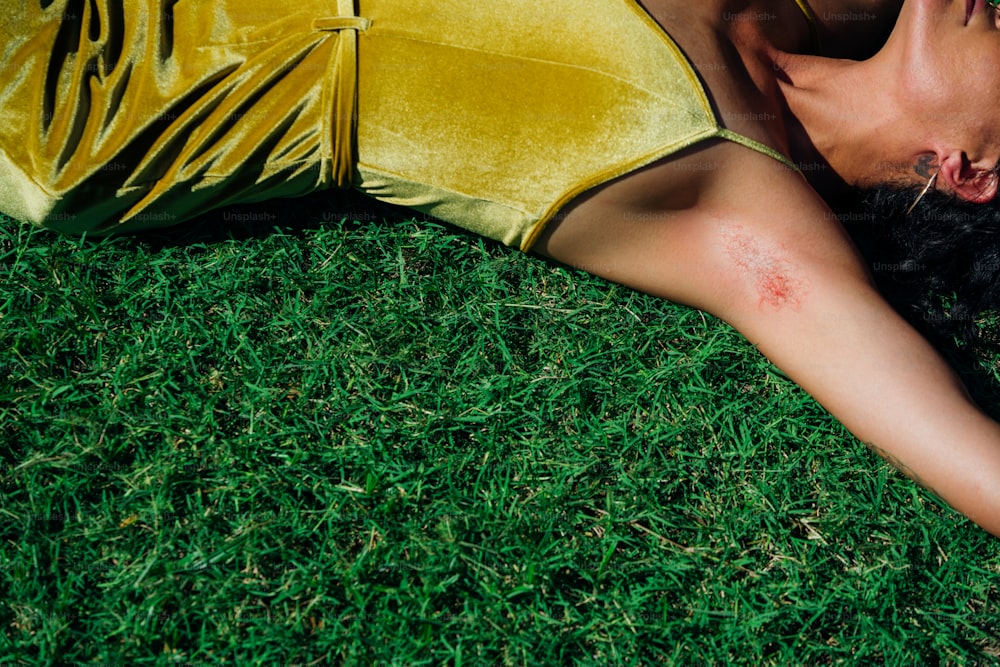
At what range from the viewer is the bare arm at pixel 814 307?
2381 mm

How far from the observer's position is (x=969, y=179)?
109 inches

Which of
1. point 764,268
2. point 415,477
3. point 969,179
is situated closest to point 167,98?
point 415,477

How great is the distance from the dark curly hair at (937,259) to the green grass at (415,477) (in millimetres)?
584

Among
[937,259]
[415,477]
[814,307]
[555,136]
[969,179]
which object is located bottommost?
[415,477]

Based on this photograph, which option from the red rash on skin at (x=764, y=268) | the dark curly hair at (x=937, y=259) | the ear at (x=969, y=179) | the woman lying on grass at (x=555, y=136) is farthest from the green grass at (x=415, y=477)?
the ear at (x=969, y=179)

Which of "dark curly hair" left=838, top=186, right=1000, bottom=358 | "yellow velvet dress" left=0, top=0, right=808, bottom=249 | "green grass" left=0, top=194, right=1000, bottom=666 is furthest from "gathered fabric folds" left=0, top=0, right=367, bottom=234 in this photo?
"dark curly hair" left=838, top=186, right=1000, bottom=358

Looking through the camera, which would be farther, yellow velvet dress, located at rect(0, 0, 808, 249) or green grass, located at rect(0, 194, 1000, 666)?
green grass, located at rect(0, 194, 1000, 666)

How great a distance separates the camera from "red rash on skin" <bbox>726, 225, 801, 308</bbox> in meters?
2.52

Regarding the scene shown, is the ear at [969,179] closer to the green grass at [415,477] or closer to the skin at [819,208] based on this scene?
the skin at [819,208]

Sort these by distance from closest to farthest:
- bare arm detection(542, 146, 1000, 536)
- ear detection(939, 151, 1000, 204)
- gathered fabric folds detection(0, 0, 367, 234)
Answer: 1. bare arm detection(542, 146, 1000, 536)
2. gathered fabric folds detection(0, 0, 367, 234)
3. ear detection(939, 151, 1000, 204)

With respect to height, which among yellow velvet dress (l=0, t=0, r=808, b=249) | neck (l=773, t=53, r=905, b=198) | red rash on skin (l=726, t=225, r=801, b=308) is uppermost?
yellow velvet dress (l=0, t=0, r=808, b=249)

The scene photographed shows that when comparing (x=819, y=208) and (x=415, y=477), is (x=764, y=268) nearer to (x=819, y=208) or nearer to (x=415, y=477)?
(x=819, y=208)

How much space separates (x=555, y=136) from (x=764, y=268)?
74 cm

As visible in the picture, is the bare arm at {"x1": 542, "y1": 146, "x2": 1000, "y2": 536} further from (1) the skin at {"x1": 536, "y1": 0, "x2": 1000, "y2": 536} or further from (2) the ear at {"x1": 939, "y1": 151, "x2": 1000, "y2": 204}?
(2) the ear at {"x1": 939, "y1": 151, "x2": 1000, "y2": 204}
